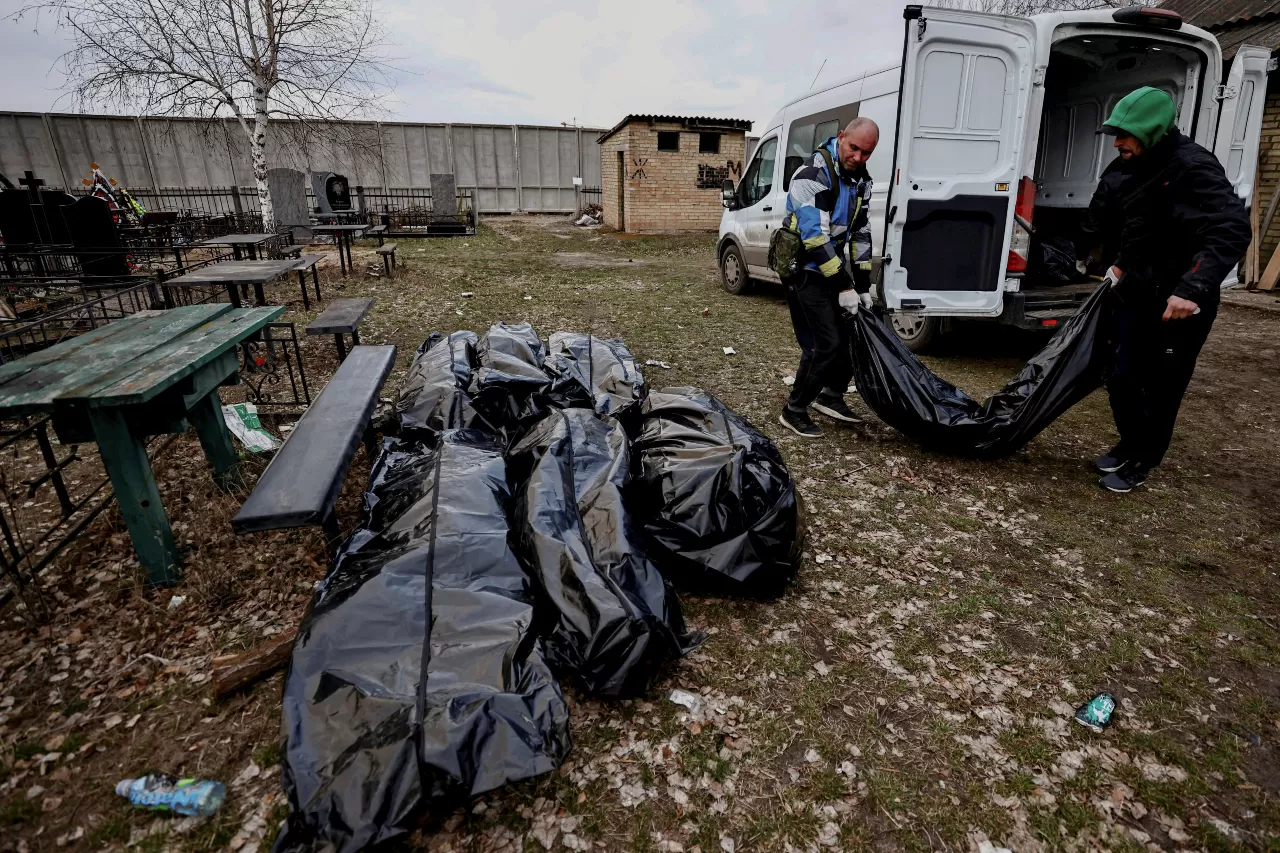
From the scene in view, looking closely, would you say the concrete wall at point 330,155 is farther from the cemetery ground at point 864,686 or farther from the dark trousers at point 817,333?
the cemetery ground at point 864,686

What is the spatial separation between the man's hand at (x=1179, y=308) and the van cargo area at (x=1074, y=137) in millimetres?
1970

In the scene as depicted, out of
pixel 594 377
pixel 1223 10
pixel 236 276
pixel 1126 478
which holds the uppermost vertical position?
pixel 1223 10

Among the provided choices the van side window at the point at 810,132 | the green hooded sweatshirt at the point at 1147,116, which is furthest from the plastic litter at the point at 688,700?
the van side window at the point at 810,132

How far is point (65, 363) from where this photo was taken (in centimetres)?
267

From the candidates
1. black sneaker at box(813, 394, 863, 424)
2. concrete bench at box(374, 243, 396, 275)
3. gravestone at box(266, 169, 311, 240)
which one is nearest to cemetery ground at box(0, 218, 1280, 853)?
black sneaker at box(813, 394, 863, 424)

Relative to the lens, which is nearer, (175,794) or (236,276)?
(175,794)

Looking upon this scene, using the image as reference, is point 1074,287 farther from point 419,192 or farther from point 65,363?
point 419,192

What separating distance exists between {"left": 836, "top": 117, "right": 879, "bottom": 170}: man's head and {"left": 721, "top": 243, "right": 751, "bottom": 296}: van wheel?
15.8ft

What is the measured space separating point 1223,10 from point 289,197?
18410 mm

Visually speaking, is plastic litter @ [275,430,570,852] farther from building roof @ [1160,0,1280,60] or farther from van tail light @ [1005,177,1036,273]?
building roof @ [1160,0,1280,60]

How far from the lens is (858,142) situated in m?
3.70

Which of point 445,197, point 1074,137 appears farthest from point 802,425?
point 445,197

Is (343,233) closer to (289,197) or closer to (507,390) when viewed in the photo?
(289,197)

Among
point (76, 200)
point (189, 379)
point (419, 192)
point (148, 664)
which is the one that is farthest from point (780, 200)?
point (419, 192)
